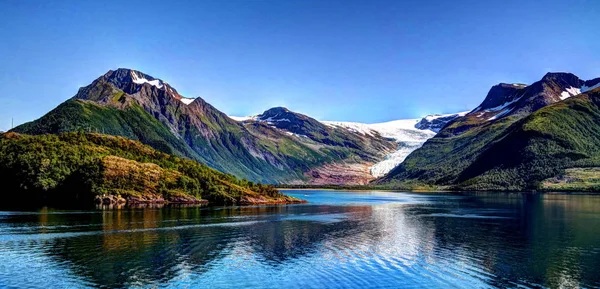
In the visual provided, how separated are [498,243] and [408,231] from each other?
70.1 ft

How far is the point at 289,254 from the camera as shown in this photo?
67.8 metres

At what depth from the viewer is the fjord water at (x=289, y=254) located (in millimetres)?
50969

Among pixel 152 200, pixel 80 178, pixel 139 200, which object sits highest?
pixel 80 178

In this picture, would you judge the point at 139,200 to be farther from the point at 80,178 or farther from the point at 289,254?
the point at 289,254

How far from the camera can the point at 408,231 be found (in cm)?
A: 9744

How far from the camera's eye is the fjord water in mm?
50969

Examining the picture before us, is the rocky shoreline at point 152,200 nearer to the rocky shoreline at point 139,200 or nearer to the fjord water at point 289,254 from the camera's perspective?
the rocky shoreline at point 139,200

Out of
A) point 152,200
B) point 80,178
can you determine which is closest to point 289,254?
point 152,200

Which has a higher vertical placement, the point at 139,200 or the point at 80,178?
the point at 80,178

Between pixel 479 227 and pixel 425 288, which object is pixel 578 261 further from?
pixel 479 227

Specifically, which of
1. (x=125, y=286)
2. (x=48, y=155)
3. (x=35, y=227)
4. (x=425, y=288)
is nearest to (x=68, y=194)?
(x=48, y=155)

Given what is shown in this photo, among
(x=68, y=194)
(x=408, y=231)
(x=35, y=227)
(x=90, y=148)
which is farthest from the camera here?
(x=90, y=148)

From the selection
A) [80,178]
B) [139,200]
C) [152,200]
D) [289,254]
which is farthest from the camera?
[152,200]

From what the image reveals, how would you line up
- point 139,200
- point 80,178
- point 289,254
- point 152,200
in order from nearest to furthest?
point 289,254
point 80,178
point 139,200
point 152,200
